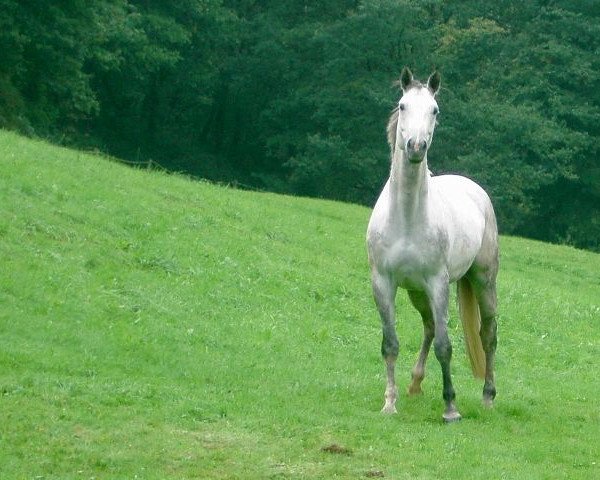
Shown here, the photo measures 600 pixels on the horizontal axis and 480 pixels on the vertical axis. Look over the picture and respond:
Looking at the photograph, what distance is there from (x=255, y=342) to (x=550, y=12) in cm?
3810

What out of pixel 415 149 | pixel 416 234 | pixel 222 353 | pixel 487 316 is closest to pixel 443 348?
pixel 416 234

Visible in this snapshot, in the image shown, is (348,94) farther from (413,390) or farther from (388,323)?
(388,323)

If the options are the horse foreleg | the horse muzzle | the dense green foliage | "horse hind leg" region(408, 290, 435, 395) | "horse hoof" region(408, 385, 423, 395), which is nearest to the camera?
the horse muzzle

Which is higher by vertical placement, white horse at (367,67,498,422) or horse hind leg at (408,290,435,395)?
white horse at (367,67,498,422)

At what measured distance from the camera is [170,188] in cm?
2250

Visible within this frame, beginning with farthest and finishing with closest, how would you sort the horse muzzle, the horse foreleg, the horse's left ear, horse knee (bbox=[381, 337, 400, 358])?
horse knee (bbox=[381, 337, 400, 358]) < the horse foreleg < the horse's left ear < the horse muzzle

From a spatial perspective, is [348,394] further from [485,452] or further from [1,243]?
[1,243]

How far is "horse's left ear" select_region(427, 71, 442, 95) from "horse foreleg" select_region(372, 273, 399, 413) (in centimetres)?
171

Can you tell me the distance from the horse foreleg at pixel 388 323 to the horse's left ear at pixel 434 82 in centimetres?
171

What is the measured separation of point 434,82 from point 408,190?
3.28 ft

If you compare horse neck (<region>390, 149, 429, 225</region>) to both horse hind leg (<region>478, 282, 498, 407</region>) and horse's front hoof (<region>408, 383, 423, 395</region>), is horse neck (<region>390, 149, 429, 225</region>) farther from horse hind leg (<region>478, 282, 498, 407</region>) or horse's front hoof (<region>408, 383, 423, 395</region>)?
horse's front hoof (<region>408, 383, 423, 395</region>)

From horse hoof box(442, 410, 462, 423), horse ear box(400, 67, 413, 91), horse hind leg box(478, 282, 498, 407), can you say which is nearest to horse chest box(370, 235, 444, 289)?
horse hoof box(442, 410, 462, 423)

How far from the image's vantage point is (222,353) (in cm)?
1280

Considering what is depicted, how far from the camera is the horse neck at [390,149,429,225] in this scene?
33.3ft
